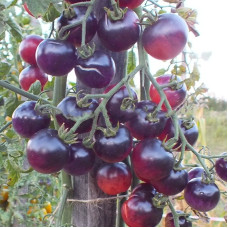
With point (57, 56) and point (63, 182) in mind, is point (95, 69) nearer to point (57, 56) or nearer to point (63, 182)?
point (57, 56)

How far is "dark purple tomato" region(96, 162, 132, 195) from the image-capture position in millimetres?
624

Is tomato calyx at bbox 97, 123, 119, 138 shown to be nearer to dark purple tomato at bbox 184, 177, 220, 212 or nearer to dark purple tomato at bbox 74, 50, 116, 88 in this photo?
dark purple tomato at bbox 74, 50, 116, 88

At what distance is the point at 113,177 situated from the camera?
2.02 feet

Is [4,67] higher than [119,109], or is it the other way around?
[4,67]

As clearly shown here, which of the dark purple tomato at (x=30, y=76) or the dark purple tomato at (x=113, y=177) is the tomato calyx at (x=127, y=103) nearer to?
the dark purple tomato at (x=113, y=177)

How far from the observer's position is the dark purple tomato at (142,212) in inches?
23.9

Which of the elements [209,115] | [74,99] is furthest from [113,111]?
[209,115]

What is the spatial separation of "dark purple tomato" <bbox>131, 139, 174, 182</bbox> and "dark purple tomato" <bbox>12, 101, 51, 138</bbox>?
0.17 metres

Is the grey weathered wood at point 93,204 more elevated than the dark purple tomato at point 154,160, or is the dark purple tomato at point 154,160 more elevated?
the dark purple tomato at point 154,160

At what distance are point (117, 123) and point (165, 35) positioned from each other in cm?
16

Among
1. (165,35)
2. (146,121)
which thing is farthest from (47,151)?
(165,35)

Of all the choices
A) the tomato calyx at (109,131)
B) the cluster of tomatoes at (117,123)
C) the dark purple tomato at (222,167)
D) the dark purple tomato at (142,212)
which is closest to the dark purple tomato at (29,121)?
the cluster of tomatoes at (117,123)

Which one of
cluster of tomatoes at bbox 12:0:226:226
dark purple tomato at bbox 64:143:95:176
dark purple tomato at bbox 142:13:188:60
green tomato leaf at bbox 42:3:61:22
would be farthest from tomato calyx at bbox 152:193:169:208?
green tomato leaf at bbox 42:3:61:22

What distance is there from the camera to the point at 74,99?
0.57 meters
